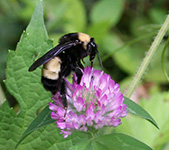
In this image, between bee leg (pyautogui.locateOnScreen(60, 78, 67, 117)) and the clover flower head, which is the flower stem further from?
bee leg (pyautogui.locateOnScreen(60, 78, 67, 117))

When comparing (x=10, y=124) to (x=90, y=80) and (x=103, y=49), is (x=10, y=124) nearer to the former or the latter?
(x=90, y=80)

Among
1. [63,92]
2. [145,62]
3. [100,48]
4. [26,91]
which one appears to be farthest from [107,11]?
[63,92]

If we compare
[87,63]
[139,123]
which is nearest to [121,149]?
A: [87,63]

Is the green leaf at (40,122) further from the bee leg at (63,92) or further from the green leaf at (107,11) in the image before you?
the green leaf at (107,11)

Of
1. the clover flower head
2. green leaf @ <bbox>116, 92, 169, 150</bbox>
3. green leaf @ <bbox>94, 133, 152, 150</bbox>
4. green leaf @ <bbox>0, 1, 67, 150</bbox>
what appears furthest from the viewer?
green leaf @ <bbox>116, 92, 169, 150</bbox>

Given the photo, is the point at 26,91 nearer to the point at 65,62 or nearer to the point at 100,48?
the point at 65,62

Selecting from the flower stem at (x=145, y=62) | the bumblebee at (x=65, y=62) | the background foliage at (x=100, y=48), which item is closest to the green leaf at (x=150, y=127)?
the background foliage at (x=100, y=48)

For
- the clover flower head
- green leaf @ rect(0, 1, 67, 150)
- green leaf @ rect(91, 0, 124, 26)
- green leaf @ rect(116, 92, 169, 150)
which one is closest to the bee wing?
the clover flower head
